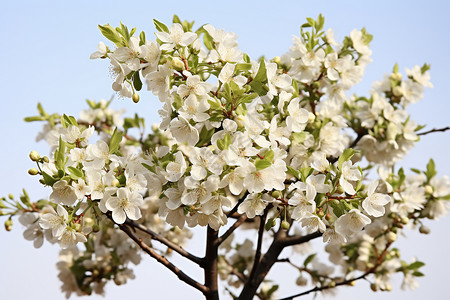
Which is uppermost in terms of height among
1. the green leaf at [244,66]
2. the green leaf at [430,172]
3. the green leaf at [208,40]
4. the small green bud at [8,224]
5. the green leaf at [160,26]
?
the green leaf at [430,172]

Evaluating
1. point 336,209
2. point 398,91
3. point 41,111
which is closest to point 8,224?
point 41,111

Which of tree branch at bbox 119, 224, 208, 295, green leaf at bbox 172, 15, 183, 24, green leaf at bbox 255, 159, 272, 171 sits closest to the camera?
green leaf at bbox 255, 159, 272, 171

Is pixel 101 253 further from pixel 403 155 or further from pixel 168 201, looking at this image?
pixel 403 155

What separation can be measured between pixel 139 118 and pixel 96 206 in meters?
1.43

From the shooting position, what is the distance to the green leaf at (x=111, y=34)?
203 centimetres

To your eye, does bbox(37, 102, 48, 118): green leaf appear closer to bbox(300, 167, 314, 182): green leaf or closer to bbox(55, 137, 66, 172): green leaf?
bbox(55, 137, 66, 172): green leaf

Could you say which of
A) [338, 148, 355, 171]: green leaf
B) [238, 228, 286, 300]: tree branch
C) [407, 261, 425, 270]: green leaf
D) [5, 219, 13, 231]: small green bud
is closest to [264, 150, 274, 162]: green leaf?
[338, 148, 355, 171]: green leaf

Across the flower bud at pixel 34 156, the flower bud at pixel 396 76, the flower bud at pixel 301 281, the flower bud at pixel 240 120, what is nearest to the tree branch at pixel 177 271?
the flower bud at pixel 34 156

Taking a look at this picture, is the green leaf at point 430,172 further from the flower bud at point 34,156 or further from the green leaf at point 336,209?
the flower bud at point 34,156

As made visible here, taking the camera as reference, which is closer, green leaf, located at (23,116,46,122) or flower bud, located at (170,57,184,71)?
flower bud, located at (170,57,184,71)

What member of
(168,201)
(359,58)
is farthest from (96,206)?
(359,58)

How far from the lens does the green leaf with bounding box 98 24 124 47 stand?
6.65ft

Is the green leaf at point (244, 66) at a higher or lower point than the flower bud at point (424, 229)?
lower

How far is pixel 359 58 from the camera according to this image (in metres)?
3.00
